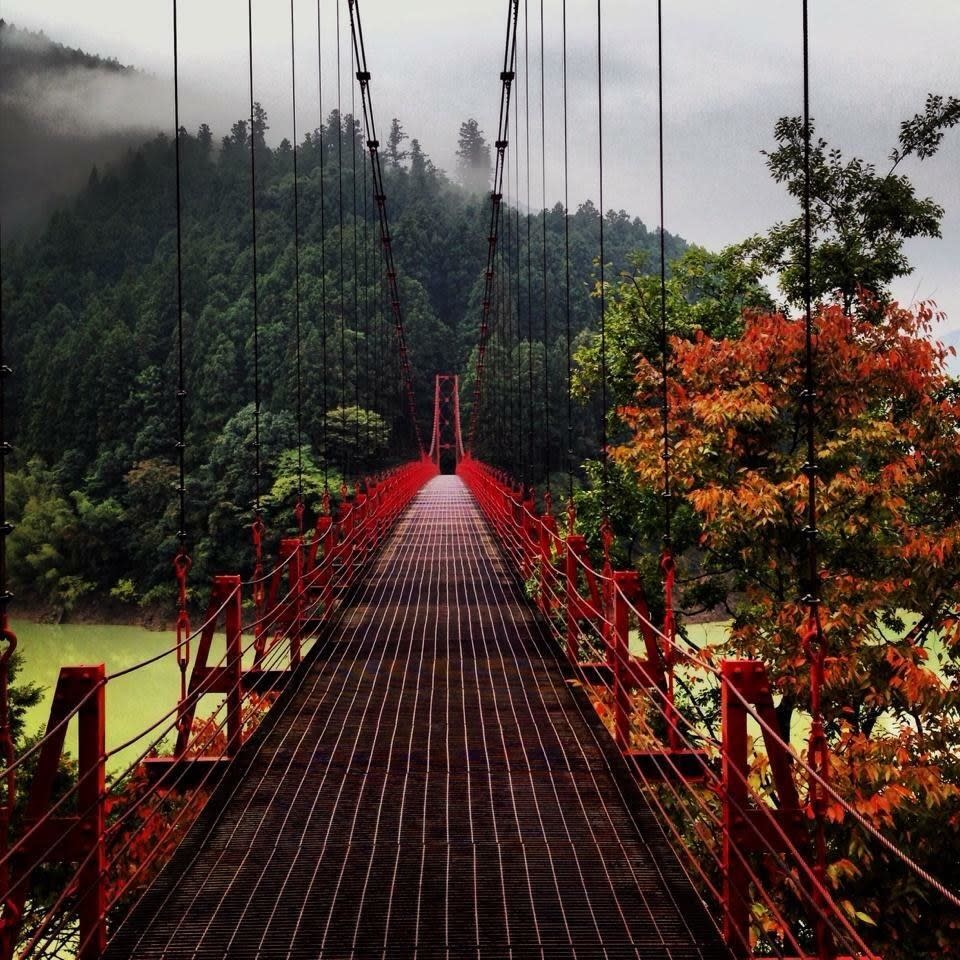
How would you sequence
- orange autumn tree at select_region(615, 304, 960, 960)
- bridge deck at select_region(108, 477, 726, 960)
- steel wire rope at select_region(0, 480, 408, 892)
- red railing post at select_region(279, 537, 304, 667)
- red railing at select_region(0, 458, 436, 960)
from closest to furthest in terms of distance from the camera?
steel wire rope at select_region(0, 480, 408, 892) < red railing at select_region(0, 458, 436, 960) < bridge deck at select_region(108, 477, 726, 960) < red railing post at select_region(279, 537, 304, 667) < orange autumn tree at select_region(615, 304, 960, 960)

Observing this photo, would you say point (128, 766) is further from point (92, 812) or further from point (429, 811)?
point (92, 812)

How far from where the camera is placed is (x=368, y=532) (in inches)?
456

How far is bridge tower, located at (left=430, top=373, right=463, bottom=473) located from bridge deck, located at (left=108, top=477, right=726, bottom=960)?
42.3 m

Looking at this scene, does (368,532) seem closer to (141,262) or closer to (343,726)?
(343,726)

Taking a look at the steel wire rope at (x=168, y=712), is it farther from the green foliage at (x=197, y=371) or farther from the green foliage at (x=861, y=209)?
the green foliage at (x=197, y=371)

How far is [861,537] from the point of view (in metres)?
7.46

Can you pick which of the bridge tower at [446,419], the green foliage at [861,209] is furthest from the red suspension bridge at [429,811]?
the bridge tower at [446,419]

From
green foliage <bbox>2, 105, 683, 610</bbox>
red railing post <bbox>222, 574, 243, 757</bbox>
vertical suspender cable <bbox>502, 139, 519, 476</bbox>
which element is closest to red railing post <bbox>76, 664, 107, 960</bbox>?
red railing post <bbox>222, 574, 243, 757</bbox>

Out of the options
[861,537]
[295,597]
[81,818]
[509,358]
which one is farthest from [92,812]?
[509,358]

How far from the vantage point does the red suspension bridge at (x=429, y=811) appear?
260cm

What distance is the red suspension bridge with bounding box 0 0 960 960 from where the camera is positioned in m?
2.60

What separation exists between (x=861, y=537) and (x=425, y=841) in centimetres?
Result: 534

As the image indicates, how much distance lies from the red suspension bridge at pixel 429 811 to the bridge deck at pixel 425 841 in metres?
0.01

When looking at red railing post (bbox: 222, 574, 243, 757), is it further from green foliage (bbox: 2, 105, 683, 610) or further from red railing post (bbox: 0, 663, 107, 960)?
green foliage (bbox: 2, 105, 683, 610)
